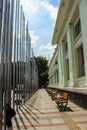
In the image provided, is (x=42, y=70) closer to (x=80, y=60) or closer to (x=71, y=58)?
(x=71, y=58)

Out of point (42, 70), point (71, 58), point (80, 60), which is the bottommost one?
point (80, 60)

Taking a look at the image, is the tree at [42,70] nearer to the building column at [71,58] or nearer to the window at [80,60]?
the building column at [71,58]

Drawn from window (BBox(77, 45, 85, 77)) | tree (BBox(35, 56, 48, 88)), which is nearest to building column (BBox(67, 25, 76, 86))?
window (BBox(77, 45, 85, 77))

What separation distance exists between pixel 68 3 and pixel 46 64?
186 ft

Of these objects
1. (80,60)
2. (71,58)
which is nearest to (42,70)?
(71,58)

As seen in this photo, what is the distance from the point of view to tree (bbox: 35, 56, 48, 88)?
232ft

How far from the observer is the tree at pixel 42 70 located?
232 ft

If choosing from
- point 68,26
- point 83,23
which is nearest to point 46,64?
point 68,26

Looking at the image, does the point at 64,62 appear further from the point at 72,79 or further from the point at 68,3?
the point at 68,3

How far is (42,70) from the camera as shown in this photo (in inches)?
2847

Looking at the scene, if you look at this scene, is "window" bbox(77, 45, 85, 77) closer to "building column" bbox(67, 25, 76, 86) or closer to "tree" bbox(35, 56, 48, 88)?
"building column" bbox(67, 25, 76, 86)

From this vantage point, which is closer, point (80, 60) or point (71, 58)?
point (80, 60)

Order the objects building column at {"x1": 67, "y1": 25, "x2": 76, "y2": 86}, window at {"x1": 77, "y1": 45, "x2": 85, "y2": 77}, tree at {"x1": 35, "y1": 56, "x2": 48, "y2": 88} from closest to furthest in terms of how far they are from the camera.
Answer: window at {"x1": 77, "y1": 45, "x2": 85, "y2": 77}
building column at {"x1": 67, "y1": 25, "x2": 76, "y2": 86}
tree at {"x1": 35, "y1": 56, "x2": 48, "y2": 88}

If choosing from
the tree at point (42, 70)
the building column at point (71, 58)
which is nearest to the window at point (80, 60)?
the building column at point (71, 58)
